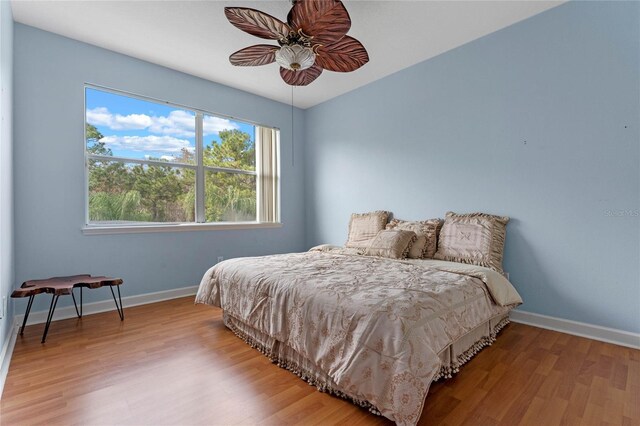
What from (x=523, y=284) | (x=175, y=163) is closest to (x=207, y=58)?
(x=175, y=163)

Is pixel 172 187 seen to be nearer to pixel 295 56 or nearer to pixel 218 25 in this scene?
pixel 218 25

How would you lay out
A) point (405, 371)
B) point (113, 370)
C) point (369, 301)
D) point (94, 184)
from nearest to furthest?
point (405, 371), point (369, 301), point (113, 370), point (94, 184)

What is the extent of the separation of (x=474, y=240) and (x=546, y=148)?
3.36 feet

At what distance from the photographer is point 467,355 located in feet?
6.70

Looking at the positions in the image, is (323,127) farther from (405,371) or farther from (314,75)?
(405,371)

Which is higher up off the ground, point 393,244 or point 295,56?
point 295,56

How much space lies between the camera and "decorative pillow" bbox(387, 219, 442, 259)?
3080mm

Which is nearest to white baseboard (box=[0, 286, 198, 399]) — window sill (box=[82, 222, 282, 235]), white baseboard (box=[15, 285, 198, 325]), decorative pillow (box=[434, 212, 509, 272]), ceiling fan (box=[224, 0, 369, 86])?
white baseboard (box=[15, 285, 198, 325])

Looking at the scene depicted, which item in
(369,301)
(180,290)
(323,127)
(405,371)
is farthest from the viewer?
(323,127)

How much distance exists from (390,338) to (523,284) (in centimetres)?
209

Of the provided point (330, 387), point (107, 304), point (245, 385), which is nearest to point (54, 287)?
point (107, 304)

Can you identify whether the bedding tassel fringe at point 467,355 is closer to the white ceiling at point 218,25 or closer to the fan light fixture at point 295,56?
the fan light fixture at point 295,56

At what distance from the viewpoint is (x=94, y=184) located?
3166mm

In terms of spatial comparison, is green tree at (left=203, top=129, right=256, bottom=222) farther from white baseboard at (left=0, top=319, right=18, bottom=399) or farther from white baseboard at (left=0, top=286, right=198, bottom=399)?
white baseboard at (left=0, top=319, right=18, bottom=399)
